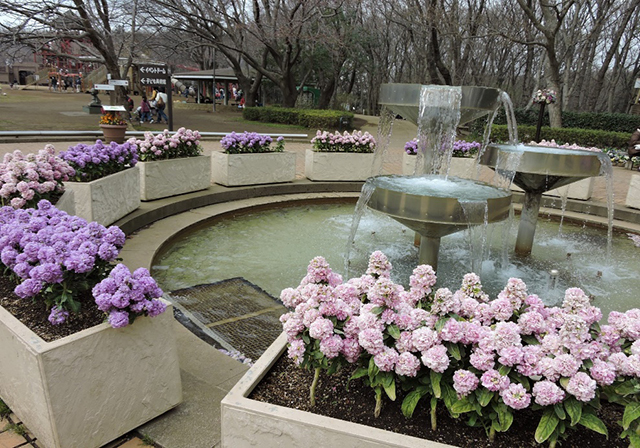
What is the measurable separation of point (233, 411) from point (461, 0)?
2688 cm

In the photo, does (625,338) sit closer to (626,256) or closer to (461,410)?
(461,410)

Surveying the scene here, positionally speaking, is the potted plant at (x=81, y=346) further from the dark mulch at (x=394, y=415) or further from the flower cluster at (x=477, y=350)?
the flower cluster at (x=477, y=350)

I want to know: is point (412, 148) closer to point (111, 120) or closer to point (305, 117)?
point (111, 120)

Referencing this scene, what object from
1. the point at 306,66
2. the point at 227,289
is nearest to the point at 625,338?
the point at 227,289

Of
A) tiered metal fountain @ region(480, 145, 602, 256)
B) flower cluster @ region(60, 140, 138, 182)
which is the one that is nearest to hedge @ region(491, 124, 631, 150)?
tiered metal fountain @ region(480, 145, 602, 256)

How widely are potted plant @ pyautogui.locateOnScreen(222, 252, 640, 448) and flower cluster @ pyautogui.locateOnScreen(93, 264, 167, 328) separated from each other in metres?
0.66

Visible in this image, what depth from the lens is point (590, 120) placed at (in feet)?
63.4

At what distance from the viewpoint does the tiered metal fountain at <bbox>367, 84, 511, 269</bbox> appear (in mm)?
3736

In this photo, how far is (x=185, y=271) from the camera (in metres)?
4.96

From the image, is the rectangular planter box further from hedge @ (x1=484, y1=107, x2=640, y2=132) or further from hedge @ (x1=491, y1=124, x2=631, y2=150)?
hedge @ (x1=484, y1=107, x2=640, y2=132)

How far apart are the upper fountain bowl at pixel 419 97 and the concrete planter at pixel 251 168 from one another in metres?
3.02

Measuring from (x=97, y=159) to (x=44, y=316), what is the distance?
3.31m

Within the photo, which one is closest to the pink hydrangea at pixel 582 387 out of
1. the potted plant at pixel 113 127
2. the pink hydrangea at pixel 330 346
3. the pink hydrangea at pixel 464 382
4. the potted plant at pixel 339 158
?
the pink hydrangea at pixel 464 382

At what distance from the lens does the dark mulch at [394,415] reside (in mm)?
1882
